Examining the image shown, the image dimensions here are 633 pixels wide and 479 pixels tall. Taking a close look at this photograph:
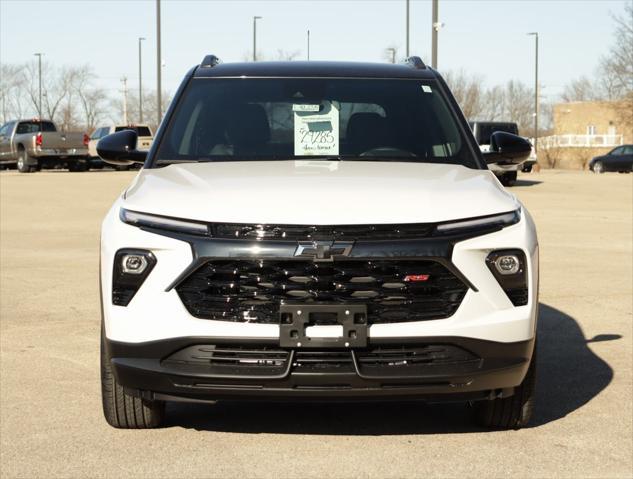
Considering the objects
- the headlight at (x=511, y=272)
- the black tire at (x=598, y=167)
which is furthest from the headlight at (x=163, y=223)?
the black tire at (x=598, y=167)

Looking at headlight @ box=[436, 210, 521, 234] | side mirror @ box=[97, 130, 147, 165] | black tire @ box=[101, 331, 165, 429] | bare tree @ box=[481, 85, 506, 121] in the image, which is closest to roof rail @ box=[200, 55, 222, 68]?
side mirror @ box=[97, 130, 147, 165]

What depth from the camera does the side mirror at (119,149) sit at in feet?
20.8

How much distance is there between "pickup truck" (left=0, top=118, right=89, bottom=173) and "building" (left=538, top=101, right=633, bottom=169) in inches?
1192

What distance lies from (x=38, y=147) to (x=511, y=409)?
117 ft

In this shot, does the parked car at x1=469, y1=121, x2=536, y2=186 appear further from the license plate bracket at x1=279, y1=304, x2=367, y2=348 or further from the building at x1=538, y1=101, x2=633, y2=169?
the building at x1=538, y1=101, x2=633, y2=169

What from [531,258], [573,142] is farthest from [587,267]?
[573,142]

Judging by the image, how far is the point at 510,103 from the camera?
126 meters

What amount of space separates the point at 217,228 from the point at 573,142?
8491 centimetres

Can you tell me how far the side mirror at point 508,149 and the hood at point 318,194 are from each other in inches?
37.9

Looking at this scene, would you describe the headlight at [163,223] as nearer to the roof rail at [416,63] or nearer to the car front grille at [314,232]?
the car front grille at [314,232]

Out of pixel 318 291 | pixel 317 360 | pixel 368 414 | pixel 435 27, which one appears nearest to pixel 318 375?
pixel 317 360

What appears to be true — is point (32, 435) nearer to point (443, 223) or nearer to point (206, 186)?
point (206, 186)

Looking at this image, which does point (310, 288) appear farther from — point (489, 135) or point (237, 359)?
point (489, 135)

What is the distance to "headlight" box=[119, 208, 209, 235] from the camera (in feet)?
15.4
